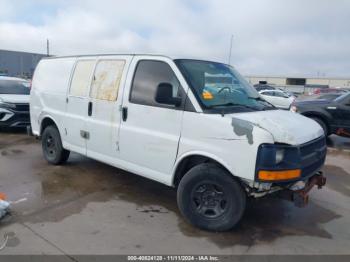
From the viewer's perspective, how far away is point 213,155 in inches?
132

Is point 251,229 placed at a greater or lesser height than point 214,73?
lesser

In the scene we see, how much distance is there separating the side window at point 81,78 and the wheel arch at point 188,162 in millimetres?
2064

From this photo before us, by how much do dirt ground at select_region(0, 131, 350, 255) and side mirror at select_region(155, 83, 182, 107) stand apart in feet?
4.84

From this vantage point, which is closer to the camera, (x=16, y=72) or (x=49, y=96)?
(x=49, y=96)

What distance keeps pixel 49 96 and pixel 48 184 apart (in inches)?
65.9

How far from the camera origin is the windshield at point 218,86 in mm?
3629

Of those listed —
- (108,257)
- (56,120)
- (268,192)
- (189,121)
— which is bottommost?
(108,257)

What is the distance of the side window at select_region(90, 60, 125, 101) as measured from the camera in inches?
171

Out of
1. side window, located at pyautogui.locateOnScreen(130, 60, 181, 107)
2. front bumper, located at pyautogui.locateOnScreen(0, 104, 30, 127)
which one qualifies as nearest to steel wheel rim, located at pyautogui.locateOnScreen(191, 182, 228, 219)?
side window, located at pyautogui.locateOnScreen(130, 60, 181, 107)

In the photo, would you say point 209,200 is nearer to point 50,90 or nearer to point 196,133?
point 196,133

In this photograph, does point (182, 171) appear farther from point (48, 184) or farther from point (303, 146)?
point (48, 184)

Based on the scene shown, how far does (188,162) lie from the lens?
3.75 meters

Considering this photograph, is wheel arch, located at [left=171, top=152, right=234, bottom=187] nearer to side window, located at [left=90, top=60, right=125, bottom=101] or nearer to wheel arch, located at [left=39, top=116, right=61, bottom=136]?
side window, located at [left=90, top=60, right=125, bottom=101]

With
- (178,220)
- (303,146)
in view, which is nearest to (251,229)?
(178,220)
